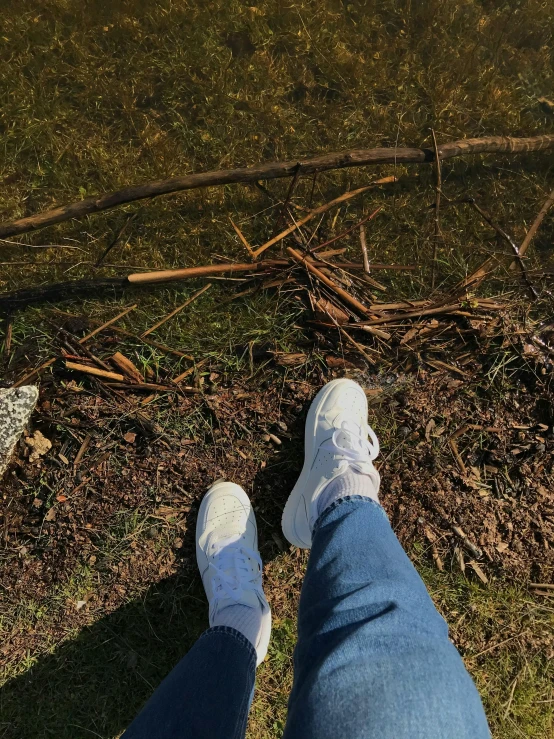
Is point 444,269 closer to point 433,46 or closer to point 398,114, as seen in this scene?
point 398,114

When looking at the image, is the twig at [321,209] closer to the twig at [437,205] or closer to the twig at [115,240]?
the twig at [437,205]

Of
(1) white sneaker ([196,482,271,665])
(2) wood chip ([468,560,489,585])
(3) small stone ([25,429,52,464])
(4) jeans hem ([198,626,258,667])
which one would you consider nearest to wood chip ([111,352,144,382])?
(3) small stone ([25,429,52,464])

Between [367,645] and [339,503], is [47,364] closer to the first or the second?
[339,503]

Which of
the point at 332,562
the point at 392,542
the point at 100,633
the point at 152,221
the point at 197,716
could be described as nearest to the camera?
the point at 197,716

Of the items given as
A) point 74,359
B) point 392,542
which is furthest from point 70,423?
point 392,542

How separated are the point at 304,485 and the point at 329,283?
1.00 meters

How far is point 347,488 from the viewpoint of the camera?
Answer: 205cm

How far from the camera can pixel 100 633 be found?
7.79 ft

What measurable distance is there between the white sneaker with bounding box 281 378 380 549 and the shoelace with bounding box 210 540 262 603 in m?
0.25

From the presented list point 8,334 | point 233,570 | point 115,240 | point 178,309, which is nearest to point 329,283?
point 178,309

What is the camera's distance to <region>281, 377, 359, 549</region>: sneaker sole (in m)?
2.17

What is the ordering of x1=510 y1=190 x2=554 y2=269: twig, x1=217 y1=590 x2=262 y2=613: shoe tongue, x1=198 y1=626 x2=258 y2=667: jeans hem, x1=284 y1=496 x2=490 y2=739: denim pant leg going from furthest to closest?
x1=510 y1=190 x2=554 y2=269: twig < x1=217 y1=590 x2=262 y2=613: shoe tongue < x1=198 y1=626 x2=258 y2=667: jeans hem < x1=284 y1=496 x2=490 y2=739: denim pant leg

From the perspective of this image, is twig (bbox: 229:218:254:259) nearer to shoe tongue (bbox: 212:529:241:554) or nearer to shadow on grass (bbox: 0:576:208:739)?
shoe tongue (bbox: 212:529:241:554)

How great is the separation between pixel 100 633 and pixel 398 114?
3140 mm
